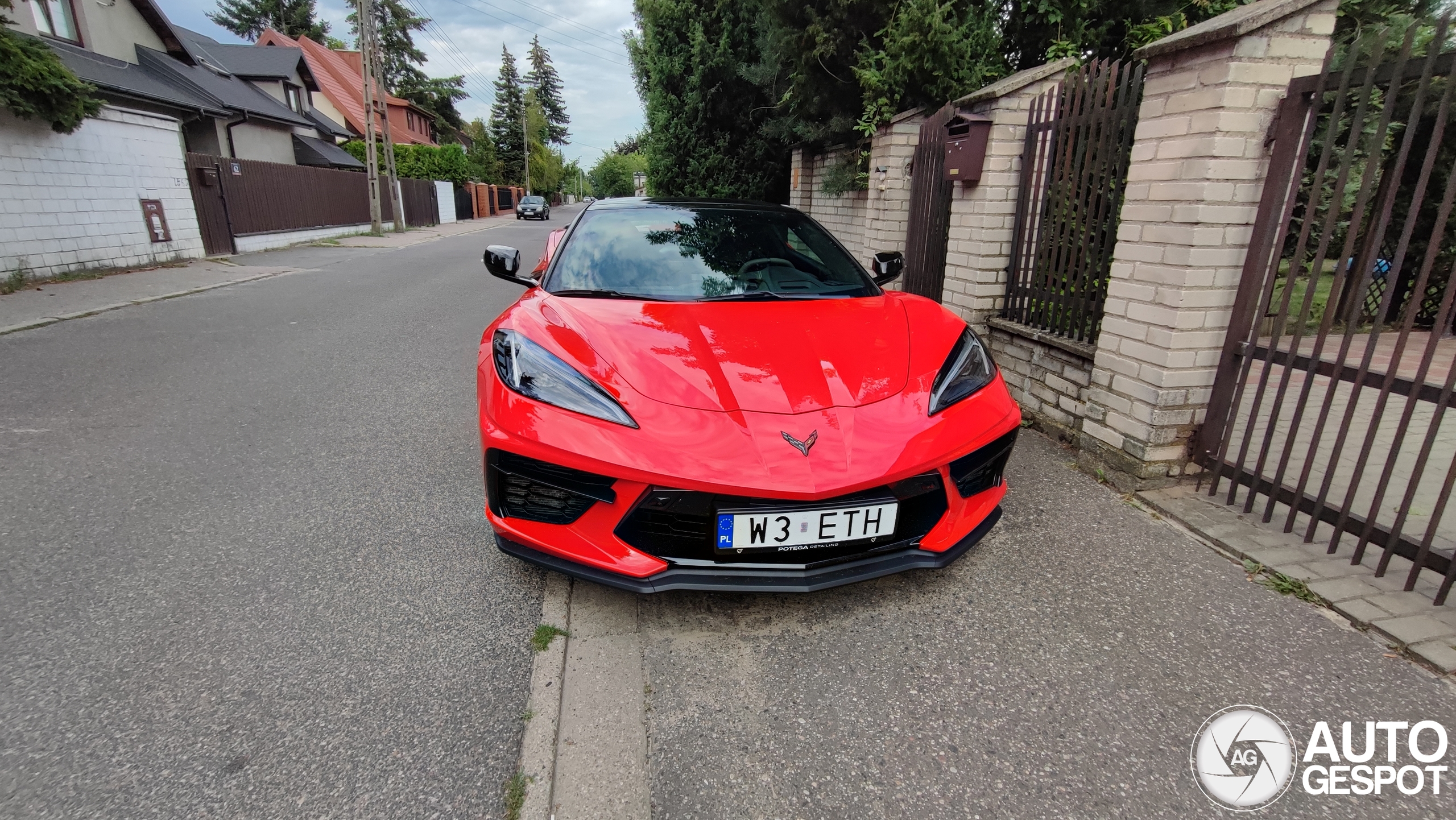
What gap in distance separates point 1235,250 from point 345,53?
5471cm

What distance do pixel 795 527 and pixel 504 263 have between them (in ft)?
7.41

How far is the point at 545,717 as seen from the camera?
6.01ft

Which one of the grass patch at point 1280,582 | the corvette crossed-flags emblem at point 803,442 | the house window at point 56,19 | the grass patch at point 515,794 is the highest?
the house window at point 56,19

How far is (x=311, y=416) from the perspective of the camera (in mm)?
4199

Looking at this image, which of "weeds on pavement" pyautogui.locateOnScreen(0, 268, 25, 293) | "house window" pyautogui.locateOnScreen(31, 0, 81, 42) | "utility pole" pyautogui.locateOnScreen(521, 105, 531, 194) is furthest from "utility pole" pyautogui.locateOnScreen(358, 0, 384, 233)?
"utility pole" pyautogui.locateOnScreen(521, 105, 531, 194)

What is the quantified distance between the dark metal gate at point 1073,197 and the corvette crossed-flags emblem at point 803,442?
7.93 feet

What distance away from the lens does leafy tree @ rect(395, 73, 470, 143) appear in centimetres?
4766

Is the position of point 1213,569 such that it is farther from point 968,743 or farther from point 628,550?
point 628,550

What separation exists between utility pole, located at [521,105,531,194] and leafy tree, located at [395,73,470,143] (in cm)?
592

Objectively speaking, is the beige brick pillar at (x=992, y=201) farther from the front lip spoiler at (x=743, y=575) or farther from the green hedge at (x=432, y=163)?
the green hedge at (x=432, y=163)

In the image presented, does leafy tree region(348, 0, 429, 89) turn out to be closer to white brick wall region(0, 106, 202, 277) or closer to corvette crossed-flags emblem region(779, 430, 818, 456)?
white brick wall region(0, 106, 202, 277)

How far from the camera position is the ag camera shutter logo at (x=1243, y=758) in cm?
163

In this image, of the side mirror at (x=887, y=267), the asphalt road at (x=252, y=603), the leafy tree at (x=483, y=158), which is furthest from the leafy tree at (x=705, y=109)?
the leafy tree at (x=483, y=158)

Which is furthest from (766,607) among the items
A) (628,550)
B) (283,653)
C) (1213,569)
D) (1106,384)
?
(1106,384)
